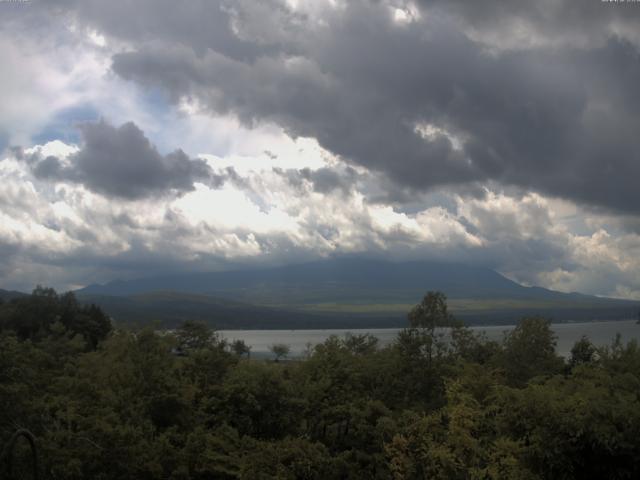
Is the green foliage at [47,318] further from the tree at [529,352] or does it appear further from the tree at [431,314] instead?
the tree at [529,352]

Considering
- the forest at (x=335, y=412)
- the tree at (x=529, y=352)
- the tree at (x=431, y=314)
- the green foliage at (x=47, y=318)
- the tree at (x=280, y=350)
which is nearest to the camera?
the forest at (x=335, y=412)

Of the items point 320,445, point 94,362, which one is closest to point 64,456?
point 320,445

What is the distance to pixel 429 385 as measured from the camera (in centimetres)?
3966

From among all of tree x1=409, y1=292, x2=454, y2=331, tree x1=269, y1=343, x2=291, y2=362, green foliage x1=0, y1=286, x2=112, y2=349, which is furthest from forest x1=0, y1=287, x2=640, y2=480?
tree x1=269, y1=343, x2=291, y2=362

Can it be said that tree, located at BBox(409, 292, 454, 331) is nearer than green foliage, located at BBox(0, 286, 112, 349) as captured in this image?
Yes

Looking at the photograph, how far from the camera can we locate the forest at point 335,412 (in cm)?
→ 2006

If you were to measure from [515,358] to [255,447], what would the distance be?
20.9m

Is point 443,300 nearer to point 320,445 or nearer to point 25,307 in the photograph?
point 320,445

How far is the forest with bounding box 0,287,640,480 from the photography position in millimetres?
20062

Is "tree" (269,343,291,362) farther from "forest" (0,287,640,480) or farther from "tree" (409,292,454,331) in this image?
"tree" (409,292,454,331)

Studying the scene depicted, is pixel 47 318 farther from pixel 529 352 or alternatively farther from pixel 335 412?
pixel 529 352

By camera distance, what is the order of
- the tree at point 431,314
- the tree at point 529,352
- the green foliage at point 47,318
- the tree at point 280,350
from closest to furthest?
the tree at point 431,314, the tree at point 529,352, the green foliage at point 47,318, the tree at point 280,350

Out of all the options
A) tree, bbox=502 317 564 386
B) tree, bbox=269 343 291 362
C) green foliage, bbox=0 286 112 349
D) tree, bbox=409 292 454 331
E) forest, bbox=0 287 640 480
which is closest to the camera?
forest, bbox=0 287 640 480

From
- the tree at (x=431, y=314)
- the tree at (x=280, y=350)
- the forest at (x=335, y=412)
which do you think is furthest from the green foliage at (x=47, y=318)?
the tree at (x=431, y=314)
